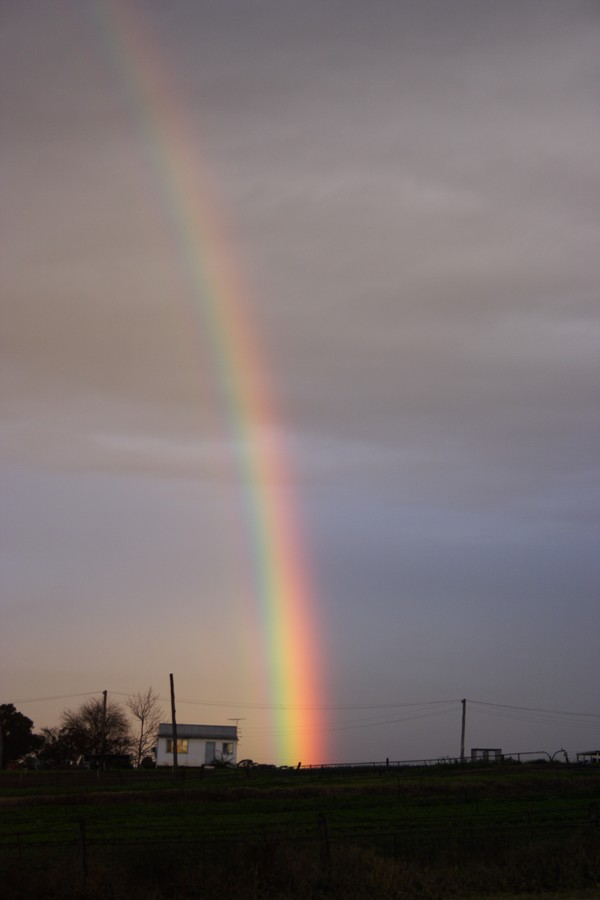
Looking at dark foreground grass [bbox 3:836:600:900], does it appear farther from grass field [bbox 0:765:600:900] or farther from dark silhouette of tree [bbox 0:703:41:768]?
dark silhouette of tree [bbox 0:703:41:768]

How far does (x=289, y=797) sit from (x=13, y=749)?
86967 millimetres

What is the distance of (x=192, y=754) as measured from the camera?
111938 millimetres

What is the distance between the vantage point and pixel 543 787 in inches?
2047

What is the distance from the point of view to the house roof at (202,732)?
112 meters

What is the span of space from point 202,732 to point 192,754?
3002 millimetres

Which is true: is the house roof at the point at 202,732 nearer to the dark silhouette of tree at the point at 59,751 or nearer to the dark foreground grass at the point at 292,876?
the dark silhouette of tree at the point at 59,751

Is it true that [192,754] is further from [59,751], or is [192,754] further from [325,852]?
[325,852]

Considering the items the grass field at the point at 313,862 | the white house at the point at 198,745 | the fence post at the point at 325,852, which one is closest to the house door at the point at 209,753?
the white house at the point at 198,745

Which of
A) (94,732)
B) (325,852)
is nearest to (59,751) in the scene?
(94,732)

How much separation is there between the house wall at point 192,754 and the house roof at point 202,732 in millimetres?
564

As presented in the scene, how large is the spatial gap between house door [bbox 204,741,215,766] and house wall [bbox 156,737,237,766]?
5.5 inches

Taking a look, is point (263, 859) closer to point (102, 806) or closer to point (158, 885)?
point (158, 885)

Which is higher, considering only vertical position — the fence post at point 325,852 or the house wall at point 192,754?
the fence post at point 325,852

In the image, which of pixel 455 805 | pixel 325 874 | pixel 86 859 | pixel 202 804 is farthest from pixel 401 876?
pixel 202 804
